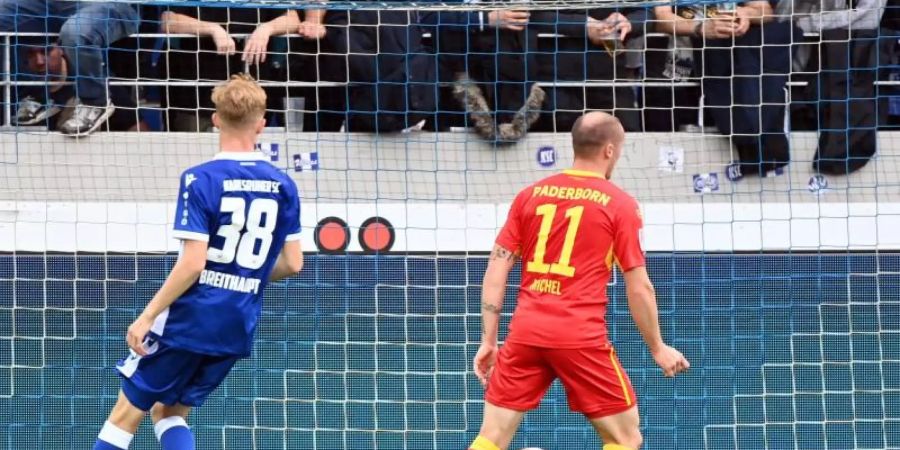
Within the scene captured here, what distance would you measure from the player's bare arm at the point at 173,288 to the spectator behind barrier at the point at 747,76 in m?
3.73

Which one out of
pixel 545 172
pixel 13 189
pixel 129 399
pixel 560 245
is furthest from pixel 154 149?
pixel 560 245

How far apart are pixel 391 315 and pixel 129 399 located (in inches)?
105

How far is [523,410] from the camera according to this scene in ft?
18.0

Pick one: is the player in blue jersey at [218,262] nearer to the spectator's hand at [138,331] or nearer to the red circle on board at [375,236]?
the spectator's hand at [138,331]

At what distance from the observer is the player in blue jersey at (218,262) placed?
5.19 m

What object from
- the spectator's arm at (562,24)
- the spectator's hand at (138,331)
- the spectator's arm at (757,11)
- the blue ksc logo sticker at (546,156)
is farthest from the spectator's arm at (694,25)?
the spectator's hand at (138,331)

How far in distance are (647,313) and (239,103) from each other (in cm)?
172

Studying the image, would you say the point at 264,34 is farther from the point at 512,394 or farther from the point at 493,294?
the point at 512,394

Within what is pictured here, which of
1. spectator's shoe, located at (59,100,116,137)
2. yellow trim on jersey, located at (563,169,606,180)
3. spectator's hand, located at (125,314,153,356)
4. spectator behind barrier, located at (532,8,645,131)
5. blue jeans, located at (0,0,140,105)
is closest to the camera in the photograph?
spectator's hand, located at (125,314,153,356)

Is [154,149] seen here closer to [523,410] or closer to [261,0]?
[261,0]

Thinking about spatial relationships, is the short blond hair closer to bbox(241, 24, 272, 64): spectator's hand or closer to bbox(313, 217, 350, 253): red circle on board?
bbox(313, 217, 350, 253): red circle on board

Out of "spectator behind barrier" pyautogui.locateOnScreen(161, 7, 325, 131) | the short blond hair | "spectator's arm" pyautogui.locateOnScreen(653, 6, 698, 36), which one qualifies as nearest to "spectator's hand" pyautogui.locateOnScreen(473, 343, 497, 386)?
the short blond hair

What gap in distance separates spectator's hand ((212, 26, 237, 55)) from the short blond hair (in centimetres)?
264

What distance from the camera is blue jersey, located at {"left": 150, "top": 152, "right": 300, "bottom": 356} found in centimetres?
522
